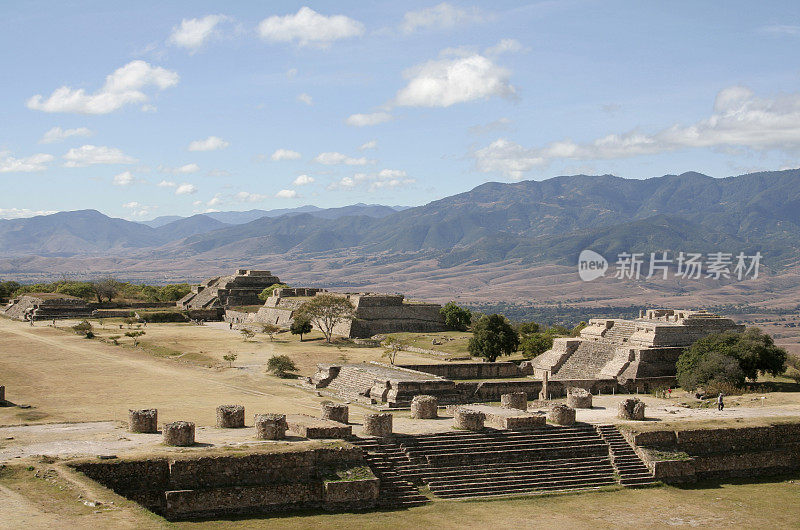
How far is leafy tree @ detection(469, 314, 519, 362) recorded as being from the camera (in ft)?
186

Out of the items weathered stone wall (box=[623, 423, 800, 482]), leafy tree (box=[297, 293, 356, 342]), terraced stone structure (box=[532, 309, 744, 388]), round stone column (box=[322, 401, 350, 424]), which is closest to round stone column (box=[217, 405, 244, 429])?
round stone column (box=[322, 401, 350, 424])

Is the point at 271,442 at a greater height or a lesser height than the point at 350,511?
greater

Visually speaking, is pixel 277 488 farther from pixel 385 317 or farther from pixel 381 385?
pixel 385 317

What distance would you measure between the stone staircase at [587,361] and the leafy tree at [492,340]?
251 inches

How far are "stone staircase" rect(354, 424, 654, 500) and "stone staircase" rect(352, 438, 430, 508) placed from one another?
0.03m

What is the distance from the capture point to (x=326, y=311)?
75188 mm

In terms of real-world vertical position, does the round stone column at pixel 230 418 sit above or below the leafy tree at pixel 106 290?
below

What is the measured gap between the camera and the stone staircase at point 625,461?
2883 centimetres

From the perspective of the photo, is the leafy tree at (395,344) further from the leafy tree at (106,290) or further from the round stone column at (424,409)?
the leafy tree at (106,290)

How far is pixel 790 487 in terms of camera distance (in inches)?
1170

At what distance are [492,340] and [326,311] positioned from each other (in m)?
22.4

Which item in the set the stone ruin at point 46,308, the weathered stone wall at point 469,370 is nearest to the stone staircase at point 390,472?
the weathered stone wall at point 469,370

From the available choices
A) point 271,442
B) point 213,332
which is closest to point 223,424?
point 271,442

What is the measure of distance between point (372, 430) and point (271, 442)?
3.57 m
